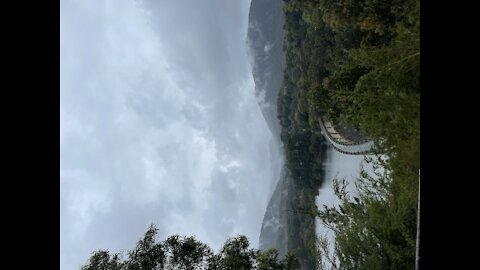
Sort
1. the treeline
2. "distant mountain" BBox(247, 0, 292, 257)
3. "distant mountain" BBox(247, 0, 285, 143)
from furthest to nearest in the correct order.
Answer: "distant mountain" BBox(247, 0, 285, 143) → "distant mountain" BBox(247, 0, 292, 257) → the treeline

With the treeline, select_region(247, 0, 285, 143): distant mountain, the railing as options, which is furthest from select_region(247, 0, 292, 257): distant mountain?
the treeline

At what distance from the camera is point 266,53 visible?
184 metres

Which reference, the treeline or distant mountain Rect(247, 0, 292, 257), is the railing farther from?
distant mountain Rect(247, 0, 292, 257)

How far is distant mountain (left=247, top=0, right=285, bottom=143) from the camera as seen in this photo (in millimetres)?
169000

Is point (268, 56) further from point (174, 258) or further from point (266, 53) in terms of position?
point (174, 258)

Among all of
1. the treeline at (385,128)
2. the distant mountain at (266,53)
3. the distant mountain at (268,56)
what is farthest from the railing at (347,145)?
the distant mountain at (266,53)

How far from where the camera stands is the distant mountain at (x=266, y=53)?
169 meters

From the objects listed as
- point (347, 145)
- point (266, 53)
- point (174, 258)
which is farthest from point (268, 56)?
point (174, 258)

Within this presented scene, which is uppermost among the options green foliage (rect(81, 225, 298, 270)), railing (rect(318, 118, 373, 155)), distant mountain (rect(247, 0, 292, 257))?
distant mountain (rect(247, 0, 292, 257))
